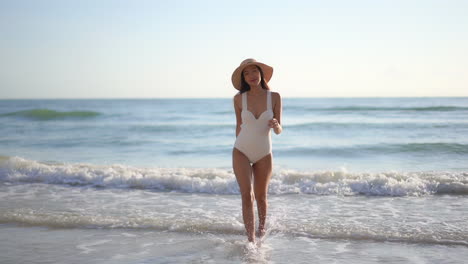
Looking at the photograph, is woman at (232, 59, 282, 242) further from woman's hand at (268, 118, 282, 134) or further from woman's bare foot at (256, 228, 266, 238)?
woman's bare foot at (256, 228, 266, 238)

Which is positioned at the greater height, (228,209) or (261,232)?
(261,232)

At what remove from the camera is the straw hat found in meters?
4.18

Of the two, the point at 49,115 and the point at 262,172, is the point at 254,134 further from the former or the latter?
the point at 49,115

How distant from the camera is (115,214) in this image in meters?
6.25

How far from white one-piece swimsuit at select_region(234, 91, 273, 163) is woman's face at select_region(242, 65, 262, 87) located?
0.15m

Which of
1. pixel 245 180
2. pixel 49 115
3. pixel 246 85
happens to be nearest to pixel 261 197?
pixel 245 180

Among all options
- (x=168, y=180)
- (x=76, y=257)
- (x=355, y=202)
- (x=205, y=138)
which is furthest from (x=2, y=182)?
(x=205, y=138)

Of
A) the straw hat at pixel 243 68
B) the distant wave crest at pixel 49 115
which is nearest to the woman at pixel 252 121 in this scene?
the straw hat at pixel 243 68

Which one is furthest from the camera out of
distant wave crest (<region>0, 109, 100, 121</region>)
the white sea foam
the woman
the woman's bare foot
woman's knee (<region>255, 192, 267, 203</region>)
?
distant wave crest (<region>0, 109, 100, 121</region>)

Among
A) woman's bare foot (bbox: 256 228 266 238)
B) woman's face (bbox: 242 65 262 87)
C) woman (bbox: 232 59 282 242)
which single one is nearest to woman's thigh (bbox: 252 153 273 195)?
woman (bbox: 232 59 282 242)

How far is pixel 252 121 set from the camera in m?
4.25

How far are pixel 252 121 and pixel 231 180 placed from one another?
4292 mm

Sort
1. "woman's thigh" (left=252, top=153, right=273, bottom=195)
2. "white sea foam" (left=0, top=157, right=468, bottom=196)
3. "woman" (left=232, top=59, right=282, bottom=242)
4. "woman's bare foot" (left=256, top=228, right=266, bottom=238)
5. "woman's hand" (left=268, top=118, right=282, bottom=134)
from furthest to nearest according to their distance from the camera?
"white sea foam" (left=0, top=157, right=468, bottom=196)
"woman's bare foot" (left=256, top=228, right=266, bottom=238)
"woman's thigh" (left=252, top=153, right=273, bottom=195)
"woman" (left=232, top=59, right=282, bottom=242)
"woman's hand" (left=268, top=118, right=282, bottom=134)

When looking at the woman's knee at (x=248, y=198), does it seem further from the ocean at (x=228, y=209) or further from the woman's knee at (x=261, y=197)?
the ocean at (x=228, y=209)
